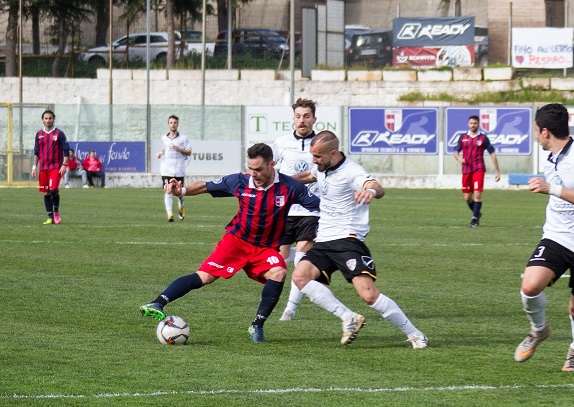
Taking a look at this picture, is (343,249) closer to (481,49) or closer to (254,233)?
(254,233)

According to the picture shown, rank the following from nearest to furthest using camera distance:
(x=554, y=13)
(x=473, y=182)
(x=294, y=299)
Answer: (x=294, y=299), (x=473, y=182), (x=554, y=13)

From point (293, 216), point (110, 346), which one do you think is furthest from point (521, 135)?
point (110, 346)

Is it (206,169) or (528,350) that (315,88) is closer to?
(206,169)

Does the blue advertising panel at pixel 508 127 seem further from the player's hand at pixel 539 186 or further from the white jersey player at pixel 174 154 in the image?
the player's hand at pixel 539 186

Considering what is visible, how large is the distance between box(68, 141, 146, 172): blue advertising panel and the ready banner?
701 inches

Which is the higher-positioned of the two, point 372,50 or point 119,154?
point 372,50

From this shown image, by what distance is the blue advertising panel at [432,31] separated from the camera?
163ft

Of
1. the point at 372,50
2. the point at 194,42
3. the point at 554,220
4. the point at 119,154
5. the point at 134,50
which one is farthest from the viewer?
the point at 134,50

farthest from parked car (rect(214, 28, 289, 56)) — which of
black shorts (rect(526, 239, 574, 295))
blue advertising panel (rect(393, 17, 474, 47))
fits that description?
black shorts (rect(526, 239, 574, 295))

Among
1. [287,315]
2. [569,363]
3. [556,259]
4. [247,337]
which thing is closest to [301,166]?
[287,315]

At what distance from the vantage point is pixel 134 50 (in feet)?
181

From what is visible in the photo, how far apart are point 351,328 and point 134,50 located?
4796cm

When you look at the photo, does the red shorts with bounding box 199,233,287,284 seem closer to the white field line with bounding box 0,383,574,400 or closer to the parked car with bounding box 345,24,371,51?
the white field line with bounding box 0,383,574,400

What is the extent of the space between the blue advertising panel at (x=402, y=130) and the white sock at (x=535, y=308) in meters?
30.4
